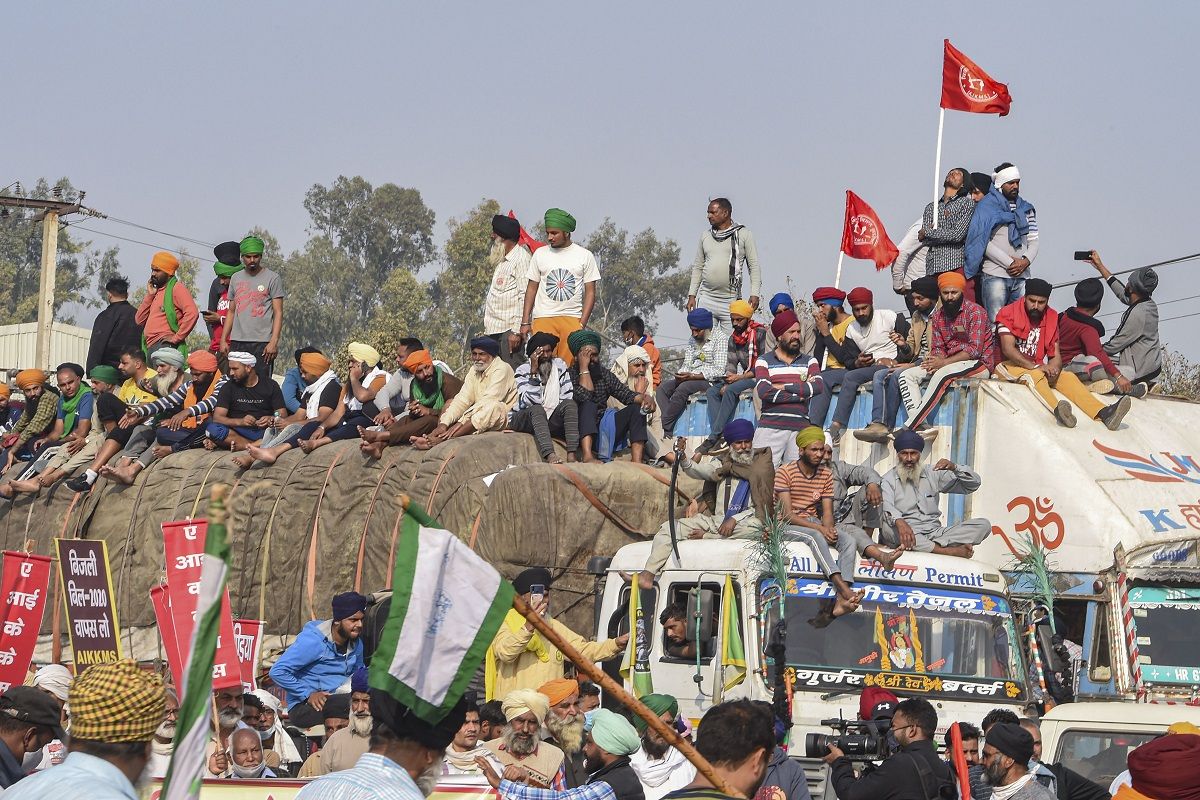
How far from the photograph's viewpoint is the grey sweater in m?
15.2

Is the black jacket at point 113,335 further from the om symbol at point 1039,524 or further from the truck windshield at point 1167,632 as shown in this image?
the truck windshield at point 1167,632

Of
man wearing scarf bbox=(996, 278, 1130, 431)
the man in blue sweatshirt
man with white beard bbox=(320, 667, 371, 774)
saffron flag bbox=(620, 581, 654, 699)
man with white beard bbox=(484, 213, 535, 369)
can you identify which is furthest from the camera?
man with white beard bbox=(484, 213, 535, 369)

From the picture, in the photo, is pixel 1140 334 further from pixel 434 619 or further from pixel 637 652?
pixel 434 619

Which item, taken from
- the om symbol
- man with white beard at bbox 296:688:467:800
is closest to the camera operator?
man with white beard at bbox 296:688:467:800

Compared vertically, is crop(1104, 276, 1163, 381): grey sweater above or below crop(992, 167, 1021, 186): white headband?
below

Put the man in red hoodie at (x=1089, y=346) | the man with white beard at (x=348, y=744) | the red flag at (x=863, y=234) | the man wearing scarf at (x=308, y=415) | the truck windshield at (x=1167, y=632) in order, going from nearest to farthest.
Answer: the man with white beard at (x=348, y=744) → the truck windshield at (x=1167, y=632) → the man in red hoodie at (x=1089, y=346) → the man wearing scarf at (x=308, y=415) → the red flag at (x=863, y=234)

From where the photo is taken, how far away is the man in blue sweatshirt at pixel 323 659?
1213 cm

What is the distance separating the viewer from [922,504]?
12.7 m

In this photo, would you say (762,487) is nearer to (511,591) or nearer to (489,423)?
(489,423)

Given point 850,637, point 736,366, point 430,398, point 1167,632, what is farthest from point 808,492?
point 430,398

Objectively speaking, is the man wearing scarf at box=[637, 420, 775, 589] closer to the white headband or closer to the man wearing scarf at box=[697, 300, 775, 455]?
the man wearing scarf at box=[697, 300, 775, 455]

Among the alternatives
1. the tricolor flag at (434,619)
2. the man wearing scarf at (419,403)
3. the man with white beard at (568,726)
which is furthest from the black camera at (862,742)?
the man wearing scarf at (419,403)

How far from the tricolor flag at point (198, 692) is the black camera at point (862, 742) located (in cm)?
466

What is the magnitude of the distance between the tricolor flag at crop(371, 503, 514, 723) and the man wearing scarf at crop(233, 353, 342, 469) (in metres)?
12.8
